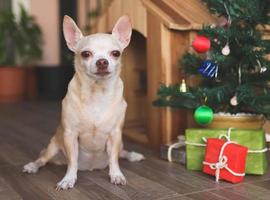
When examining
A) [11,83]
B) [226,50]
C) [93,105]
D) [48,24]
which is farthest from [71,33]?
[48,24]

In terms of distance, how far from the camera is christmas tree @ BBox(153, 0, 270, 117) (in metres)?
1.89

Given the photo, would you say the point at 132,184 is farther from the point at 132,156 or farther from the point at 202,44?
the point at 202,44

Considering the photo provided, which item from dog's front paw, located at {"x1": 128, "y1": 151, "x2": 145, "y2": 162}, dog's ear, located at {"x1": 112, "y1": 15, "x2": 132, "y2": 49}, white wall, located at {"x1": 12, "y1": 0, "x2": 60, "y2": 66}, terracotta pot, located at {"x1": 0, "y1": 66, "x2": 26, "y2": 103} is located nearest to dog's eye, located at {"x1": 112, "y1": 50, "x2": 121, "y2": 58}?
dog's ear, located at {"x1": 112, "y1": 15, "x2": 132, "y2": 49}

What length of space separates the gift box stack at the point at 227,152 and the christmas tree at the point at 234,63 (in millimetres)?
177

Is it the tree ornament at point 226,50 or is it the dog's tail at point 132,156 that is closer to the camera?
the tree ornament at point 226,50

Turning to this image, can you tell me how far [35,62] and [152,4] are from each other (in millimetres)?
2787

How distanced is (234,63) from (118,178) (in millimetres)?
731

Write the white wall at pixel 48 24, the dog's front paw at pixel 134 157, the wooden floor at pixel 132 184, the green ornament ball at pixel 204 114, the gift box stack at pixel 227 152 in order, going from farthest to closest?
the white wall at pixel 48 24
the dog's front paw at pixel 134 157
the green ornament ball at pixel 204 114
the gift box stack at pixel 227 152
the wooden floor at pixel 132 184

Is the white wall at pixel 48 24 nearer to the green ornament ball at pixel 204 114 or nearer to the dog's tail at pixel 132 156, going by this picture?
the dog's tail at pixel 132 156

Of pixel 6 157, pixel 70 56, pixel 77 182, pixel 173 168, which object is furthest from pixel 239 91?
pixel 70 56

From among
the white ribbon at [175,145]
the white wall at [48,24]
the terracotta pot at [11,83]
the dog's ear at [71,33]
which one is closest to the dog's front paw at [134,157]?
the white ribbon at [175,145]

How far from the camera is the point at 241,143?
1.80m

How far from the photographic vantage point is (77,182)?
1.76m

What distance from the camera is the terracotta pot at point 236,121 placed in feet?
6.45
